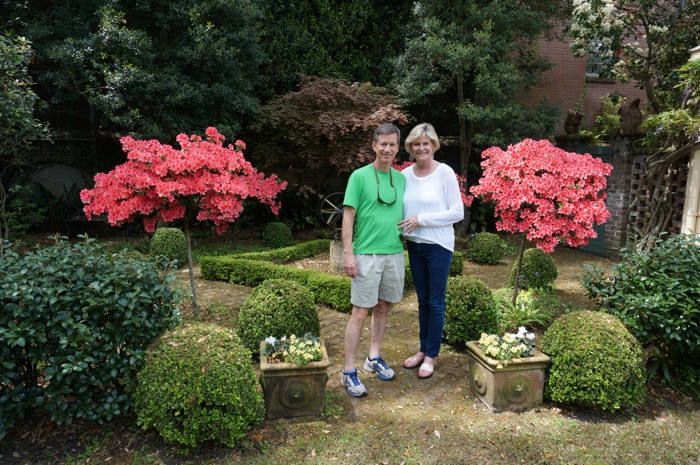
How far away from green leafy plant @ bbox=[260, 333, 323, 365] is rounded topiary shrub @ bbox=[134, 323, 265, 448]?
0.32 m

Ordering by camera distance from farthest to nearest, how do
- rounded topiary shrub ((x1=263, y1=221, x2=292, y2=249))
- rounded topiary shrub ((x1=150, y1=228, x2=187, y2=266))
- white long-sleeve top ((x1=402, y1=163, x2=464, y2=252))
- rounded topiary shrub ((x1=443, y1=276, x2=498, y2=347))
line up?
rounded topiary shrub ((x1=263, y1=221, x2=292, y2=249))
rounded topiary shrub ((x1=150, y1=228, x2=187, y2=266))
rounded topiary shrub ((x1=443, y1=276, x2=498, y2=347))
white long-sleeve top ((x1=402, y1=163, x2=464, y2=252))

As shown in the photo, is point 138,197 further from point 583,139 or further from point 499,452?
point 583,139

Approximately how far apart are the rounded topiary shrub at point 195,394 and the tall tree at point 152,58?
751 cm

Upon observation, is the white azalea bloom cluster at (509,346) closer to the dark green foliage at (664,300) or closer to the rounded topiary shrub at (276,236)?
the dark green foliage at (664,300)

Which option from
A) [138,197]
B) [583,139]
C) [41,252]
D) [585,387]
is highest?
[583,139]

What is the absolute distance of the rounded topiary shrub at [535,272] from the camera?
6.23 meters

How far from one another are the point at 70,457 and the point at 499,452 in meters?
2.60

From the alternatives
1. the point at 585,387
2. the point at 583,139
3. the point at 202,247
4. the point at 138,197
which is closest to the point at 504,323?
the point at 585,387

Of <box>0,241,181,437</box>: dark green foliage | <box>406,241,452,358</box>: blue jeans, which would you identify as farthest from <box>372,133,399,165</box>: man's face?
<box>0,241,181,437</box>: dark green foliage

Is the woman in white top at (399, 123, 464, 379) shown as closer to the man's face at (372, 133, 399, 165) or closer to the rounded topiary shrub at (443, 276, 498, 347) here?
the man's face at (372, 133, 399, 165)

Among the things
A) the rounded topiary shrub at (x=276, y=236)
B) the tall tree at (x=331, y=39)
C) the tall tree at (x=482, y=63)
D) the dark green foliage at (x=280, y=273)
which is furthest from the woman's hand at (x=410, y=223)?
the tall tree at (x=331, y=39)

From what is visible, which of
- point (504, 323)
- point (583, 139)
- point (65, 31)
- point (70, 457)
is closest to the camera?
point (70, 457)

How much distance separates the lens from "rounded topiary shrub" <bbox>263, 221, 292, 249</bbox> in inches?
376

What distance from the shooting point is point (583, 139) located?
1079 centimetres
